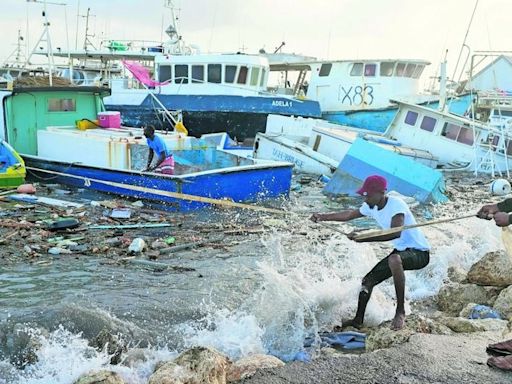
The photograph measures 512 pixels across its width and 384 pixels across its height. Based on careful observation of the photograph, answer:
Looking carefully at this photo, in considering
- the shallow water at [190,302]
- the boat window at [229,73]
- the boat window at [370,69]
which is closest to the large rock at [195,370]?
the shallow water at [190,302]

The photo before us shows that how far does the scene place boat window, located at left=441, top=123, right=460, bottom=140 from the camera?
18.4 metres

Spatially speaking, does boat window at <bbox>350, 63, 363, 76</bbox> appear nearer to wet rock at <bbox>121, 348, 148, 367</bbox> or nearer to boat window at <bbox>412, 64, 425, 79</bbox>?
boat window at <bbox>412, 64, 425, 79</bbox>

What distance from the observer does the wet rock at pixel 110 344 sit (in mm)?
5027

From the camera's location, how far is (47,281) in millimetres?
A: 7164

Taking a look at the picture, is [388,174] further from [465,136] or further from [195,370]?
[195,370]

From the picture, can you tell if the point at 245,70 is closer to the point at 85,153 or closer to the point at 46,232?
the point at 85,153

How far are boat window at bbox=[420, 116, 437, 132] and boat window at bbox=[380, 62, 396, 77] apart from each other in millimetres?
5177

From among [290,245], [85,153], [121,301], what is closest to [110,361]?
[121,301]

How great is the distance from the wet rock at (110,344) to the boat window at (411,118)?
15884mm

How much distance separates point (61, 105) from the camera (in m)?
14.9

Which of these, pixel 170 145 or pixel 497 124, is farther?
pixel 497 124

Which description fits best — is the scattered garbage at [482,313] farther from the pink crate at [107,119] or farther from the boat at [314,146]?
the pink crate at [107,119]

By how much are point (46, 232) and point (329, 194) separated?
7569 millimetres

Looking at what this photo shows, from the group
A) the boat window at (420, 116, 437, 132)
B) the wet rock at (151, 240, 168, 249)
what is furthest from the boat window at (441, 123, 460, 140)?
the wet rock at (151, 240, 168, 249)
